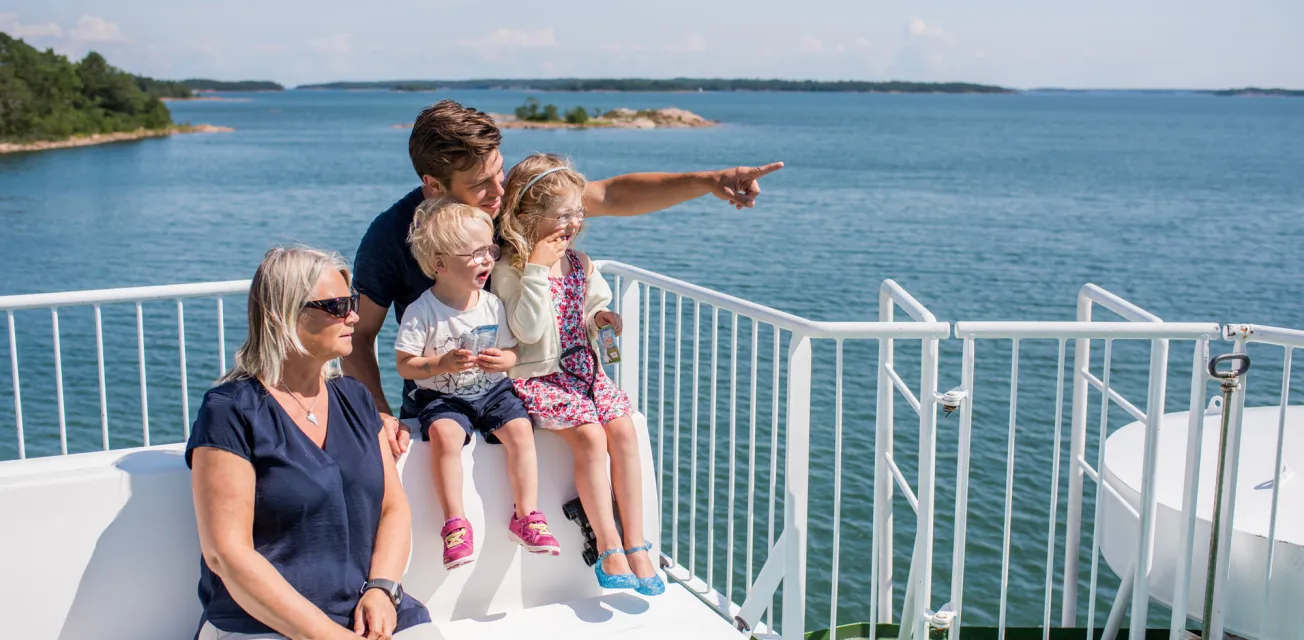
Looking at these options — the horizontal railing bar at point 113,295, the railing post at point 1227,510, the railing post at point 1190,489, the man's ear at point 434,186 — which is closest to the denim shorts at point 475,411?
the man's ear at point 434,186

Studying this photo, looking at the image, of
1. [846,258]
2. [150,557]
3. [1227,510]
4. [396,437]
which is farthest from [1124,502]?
[846,258]

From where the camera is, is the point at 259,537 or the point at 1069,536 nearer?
the point at 259,537

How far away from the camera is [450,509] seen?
10.1 feet

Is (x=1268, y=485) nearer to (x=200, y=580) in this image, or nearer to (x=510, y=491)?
(x=510, y=491)

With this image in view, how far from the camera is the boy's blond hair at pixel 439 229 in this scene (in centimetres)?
317

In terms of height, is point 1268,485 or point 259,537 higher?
point 259,537

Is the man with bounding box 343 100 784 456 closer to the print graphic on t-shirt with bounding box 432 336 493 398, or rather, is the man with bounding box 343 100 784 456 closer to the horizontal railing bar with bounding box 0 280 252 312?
the print graphic on t-shirt with bounding box 432 336 493 398

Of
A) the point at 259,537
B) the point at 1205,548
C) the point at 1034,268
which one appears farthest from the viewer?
the point at 1034,268

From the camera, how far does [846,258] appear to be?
22844 millimetres

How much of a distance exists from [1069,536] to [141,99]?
105296 millimetres

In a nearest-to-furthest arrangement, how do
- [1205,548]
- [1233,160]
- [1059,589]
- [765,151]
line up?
[1205,548]
[1059,589]
[1233,160]
[765,151]

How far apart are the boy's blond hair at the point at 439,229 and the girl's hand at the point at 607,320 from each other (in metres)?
0.56

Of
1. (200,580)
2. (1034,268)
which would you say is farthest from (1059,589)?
(1034,268)

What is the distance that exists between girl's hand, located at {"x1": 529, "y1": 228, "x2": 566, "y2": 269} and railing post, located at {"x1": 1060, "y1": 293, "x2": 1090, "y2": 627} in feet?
5.95
